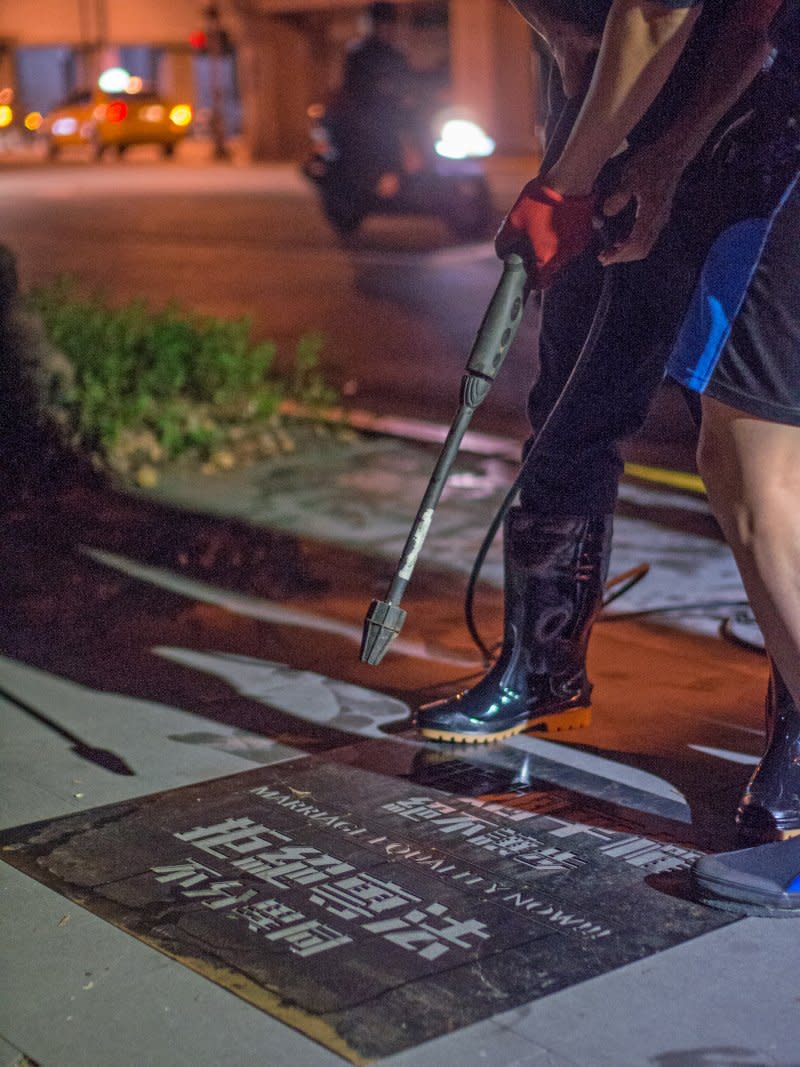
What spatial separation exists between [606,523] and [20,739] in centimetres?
138

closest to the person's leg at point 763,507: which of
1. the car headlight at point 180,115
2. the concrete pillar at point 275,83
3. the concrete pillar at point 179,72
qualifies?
the concrete pillar at point 275,83

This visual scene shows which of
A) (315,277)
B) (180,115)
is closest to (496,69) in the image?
(180,115)

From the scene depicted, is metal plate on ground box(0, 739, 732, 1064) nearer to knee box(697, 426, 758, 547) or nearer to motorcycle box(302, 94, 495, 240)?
knee box(697, 426, 758, 547)

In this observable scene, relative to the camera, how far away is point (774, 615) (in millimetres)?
2887

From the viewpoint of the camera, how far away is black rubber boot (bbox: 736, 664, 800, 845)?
311cm

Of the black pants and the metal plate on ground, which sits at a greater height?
the black pants

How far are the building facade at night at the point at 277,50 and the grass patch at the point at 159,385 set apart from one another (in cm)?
1861

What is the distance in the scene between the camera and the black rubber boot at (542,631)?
12.0 ft

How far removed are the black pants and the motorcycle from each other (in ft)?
38.5

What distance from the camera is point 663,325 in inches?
137

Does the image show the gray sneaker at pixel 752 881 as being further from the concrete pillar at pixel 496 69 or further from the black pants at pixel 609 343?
the concrete pillar at pixel 496 69

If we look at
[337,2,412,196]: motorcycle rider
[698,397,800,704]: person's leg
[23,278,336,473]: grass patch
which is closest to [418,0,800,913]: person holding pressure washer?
[698,397,800,704]: person's leg

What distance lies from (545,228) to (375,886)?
1245mm

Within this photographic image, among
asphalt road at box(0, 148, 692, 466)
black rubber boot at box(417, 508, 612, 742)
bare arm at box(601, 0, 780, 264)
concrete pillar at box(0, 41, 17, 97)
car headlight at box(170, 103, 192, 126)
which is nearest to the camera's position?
bare arm at box(601, 0, 780, 264)
